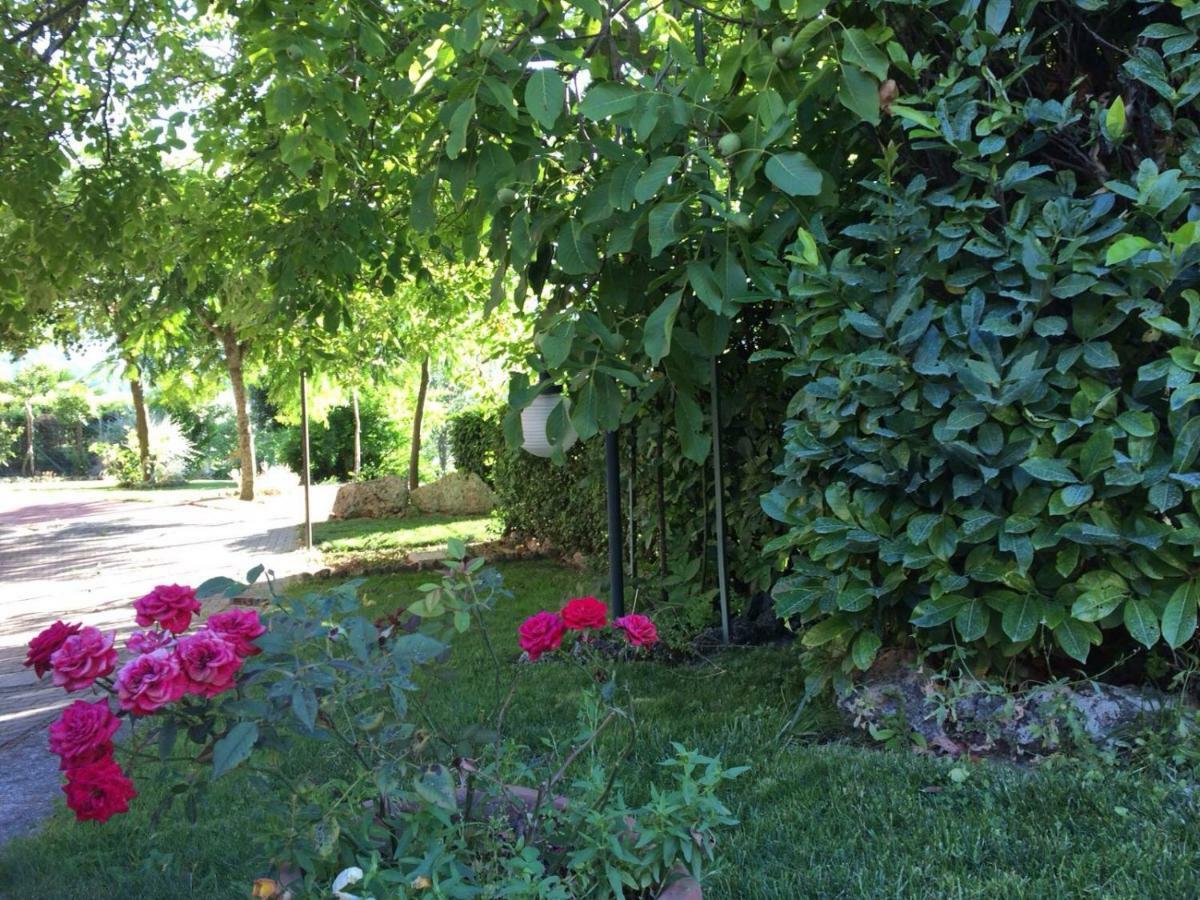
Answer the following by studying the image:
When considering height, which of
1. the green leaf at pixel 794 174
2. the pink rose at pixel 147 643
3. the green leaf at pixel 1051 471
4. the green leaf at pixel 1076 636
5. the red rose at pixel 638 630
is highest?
the green leaf at pixel 794 174

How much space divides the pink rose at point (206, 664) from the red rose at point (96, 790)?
0.28m

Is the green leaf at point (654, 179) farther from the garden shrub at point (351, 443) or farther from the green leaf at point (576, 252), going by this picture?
the garden shrub at point (351, 443)

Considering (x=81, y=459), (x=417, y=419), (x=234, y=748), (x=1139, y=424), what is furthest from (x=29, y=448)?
(x=1139, y=424)

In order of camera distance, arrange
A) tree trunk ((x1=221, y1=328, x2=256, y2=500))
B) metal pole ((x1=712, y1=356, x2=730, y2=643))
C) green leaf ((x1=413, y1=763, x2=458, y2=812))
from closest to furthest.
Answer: green leaf ((x1=413, y1=763, x2=458, y2=812)), metal pole ((x1=712, y1=356, x2=730, y2=643)), tree trunk ((x1=221, y1=328, x2=256, y2=500))

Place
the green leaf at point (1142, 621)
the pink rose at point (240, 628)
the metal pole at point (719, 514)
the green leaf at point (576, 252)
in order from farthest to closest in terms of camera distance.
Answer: the metal pole at point (719, 514)
the green leaf at point (576, 252)
the green leaf at point (1142, 621)
the pink rose at point (240, 628)

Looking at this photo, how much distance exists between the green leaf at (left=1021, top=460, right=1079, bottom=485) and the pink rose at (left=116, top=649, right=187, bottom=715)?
2.40 meters

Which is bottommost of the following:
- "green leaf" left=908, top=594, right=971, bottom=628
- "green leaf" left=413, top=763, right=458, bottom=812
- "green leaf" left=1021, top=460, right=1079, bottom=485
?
"green leaf" left=413, top=763, right=458, bottom=812

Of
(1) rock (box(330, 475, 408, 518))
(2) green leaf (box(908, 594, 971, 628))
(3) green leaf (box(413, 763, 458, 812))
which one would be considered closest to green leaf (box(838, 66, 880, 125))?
(2) green leaf (box(908, 594, 971, 628))

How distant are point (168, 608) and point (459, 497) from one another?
39.2ft

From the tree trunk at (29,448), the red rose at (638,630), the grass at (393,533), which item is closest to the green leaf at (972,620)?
the red rose at (638,630)

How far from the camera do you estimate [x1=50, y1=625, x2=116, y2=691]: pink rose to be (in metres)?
1.75

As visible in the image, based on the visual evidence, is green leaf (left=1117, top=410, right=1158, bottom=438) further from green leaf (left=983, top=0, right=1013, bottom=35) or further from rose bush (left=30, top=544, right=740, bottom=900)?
rose bush (left=30, top=544, right=740, bottom=900)

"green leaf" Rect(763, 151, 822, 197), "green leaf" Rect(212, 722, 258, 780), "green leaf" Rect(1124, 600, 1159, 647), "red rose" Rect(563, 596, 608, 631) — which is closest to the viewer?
"green leaf" Rect(212, 722, 258, 780)

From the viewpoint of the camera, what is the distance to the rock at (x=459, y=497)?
45.0 feet
